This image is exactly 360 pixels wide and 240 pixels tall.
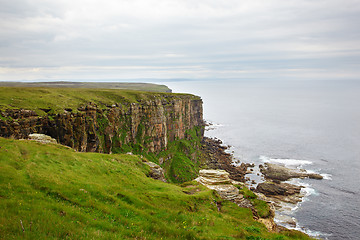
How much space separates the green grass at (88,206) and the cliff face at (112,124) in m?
19.5

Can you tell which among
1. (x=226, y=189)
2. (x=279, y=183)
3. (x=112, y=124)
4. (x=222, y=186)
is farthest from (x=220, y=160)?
(x=226, y=189)

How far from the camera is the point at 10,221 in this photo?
11.7m

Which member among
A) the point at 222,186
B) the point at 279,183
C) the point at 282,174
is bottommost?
the point at 279,183

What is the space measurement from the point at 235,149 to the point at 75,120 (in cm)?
10238

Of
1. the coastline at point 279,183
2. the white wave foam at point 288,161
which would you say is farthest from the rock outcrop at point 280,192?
the white wave foam at point 288,161

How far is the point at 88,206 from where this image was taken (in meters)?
16.4

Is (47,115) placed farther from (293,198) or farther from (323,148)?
(323,148)

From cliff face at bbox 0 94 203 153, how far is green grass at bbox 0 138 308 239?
19548mm

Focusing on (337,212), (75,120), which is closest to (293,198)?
(337,212)

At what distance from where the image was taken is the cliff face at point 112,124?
41475 millimetres

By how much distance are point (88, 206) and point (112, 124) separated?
172ft

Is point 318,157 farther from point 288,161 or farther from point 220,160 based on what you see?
point 220,160

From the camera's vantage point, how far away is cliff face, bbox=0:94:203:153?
41475 mm

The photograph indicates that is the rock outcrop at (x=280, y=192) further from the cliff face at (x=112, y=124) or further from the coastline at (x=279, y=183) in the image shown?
the cliff face at (x=112, y=124)
